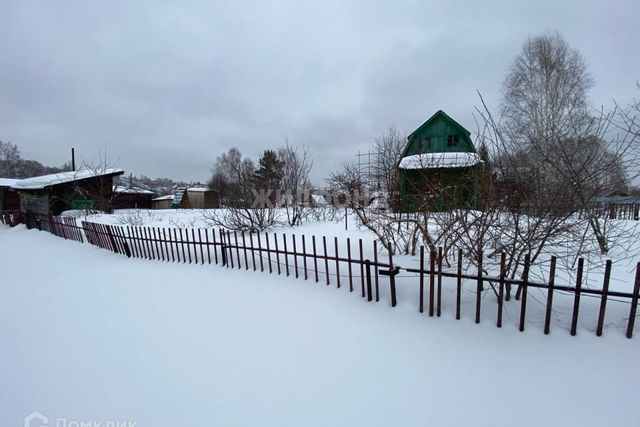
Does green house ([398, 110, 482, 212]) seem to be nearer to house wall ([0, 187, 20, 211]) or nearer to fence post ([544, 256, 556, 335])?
fence post ([544, 256, 556, 335])

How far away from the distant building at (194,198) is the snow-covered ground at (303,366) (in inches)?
1278

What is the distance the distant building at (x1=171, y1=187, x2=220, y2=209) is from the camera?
113 feet

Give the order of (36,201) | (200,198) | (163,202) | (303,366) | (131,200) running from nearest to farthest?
1. (303,366)
2. (36,201)
3. (131,200)
4. (200,198)
5. (163,202)

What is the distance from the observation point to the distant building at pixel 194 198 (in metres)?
34.5

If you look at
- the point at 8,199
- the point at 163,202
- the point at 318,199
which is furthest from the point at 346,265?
the point at 163,202

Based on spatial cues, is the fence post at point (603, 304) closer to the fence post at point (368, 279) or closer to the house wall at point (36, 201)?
the fence post at point (368, 279)

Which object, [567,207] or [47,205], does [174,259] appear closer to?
[567,207]

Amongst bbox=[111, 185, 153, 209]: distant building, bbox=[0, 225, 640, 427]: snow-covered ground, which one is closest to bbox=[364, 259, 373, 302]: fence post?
bbox=[0, 225, 640, 427]: snow-covered ground

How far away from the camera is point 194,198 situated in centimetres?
3728

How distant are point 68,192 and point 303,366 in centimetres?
2334

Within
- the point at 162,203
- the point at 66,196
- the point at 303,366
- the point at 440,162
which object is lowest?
the point at 162,203

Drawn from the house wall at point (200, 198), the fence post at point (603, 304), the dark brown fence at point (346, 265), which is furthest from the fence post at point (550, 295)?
the house wall at point (200, 198)

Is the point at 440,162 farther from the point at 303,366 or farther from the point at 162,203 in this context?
the point at 162,203

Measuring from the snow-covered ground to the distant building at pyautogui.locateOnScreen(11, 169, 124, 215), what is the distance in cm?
1797
